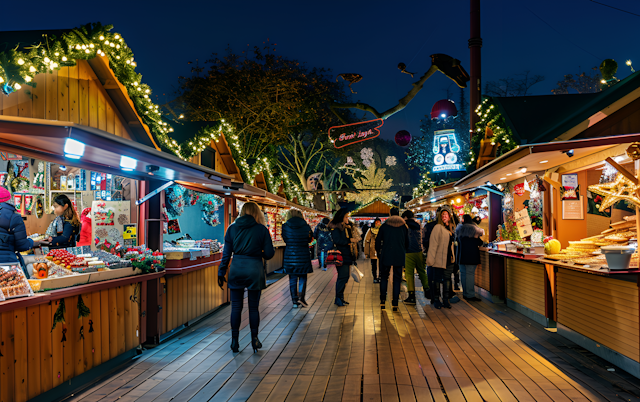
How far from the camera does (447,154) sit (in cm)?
1778

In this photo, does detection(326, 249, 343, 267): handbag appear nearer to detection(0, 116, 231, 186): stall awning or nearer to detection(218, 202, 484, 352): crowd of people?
detection(218, 202, 484, 352): crowd of people

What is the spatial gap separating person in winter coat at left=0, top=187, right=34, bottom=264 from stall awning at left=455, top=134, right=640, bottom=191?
5.43 metres

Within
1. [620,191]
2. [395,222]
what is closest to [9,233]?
[395,222]

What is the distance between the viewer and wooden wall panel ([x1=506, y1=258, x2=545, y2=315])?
23.3 feet

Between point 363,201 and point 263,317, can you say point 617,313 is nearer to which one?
point 263,317

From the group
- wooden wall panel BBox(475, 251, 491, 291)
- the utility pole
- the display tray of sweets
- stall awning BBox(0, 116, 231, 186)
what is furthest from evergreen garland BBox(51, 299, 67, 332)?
the utility pole

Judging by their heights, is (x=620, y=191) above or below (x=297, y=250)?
above

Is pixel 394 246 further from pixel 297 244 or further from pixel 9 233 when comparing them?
pixel 9 233

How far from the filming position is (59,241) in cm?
598

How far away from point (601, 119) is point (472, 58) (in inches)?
376

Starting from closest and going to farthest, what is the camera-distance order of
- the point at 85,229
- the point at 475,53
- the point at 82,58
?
1. the point at 82,58
2. the point at 85,229
3. the point at 475,53

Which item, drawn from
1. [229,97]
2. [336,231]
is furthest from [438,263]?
[229,97]

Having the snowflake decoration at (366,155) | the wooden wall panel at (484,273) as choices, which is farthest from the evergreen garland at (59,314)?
the snowflake decoration at (366,155)

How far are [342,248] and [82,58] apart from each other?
5572mm
